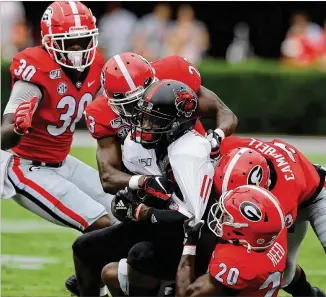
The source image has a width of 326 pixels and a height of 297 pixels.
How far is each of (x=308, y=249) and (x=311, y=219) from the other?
2.20 metres

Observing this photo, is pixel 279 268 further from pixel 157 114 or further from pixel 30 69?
pixel 30 69

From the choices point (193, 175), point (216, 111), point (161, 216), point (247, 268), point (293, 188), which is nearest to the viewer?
point (247, 268)

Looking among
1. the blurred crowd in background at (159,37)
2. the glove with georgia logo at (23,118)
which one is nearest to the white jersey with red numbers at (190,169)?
the glove with georgia logo at (23,118)

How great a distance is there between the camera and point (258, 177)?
4.90 meters

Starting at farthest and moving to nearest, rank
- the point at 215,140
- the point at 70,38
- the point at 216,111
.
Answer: the point at 70,38 → the point at 216,111 → the point at 215,140

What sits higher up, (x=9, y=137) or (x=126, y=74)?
(x=126, y=74)

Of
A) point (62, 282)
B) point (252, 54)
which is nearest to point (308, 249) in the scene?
point (62, 282)

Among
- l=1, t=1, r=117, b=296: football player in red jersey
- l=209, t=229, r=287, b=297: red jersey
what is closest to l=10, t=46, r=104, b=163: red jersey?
l=1, t=1, r=117, b=296: football player in red jersey

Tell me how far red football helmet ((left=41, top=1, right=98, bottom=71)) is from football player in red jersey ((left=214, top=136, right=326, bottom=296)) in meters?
1.27

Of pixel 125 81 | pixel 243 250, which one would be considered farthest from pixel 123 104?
pixel 243 250

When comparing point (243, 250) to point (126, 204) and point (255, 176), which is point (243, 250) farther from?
point (126, 204)

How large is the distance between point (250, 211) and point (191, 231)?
0.32 m

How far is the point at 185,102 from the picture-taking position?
510cm

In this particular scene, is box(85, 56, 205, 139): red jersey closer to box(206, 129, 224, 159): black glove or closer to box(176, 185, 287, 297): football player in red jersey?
box(206, 129, 224, 159): black glove
